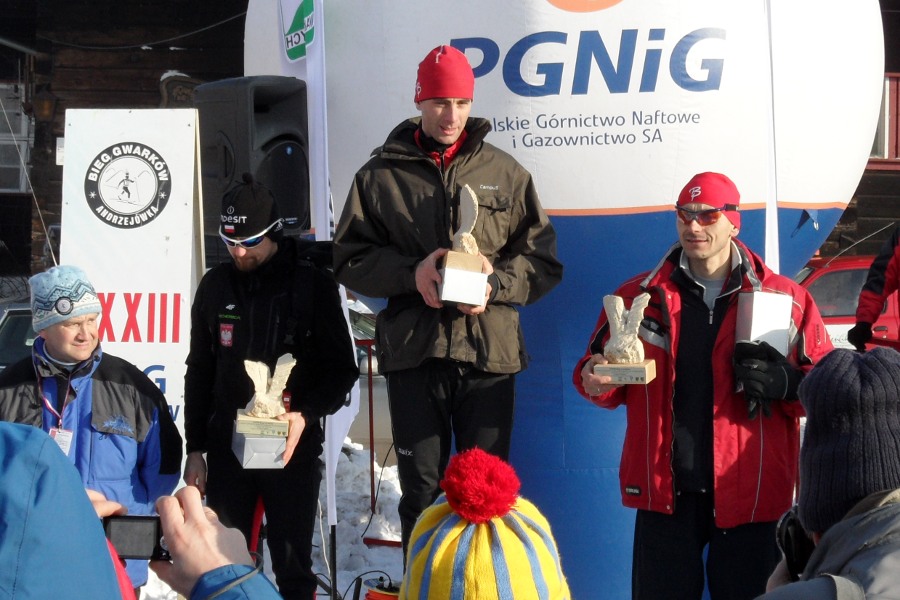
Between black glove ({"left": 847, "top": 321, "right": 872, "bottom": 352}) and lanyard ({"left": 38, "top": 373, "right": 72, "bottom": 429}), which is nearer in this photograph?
lanyard ({"left": 38, "top": 373, "right": 72, "bottom": 429})

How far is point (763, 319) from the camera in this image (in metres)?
3.29

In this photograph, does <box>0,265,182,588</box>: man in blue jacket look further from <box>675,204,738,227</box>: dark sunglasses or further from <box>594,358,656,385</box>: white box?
<box>675,204,738,227</box>: dark sunglasses

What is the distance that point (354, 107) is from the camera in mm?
4617

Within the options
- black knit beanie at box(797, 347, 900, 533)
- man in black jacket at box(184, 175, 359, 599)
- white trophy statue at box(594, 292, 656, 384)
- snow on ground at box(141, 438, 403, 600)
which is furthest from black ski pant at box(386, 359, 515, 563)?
black knit beanie at box(797, 347, 900, 533)

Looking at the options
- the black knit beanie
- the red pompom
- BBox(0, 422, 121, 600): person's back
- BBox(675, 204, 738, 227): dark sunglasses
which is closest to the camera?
BBox(0, 422, 121, 600): person's back

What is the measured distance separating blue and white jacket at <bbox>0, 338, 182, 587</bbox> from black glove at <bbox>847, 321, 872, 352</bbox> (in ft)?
11.5

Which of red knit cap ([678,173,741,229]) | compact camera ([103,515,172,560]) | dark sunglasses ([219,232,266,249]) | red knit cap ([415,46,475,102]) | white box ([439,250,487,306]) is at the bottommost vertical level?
compact camera ([103,515,172,560])

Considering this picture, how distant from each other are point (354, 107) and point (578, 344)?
1333 millimetres

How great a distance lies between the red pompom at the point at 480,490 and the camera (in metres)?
1.98

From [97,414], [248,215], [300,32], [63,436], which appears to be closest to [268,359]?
[248,215]

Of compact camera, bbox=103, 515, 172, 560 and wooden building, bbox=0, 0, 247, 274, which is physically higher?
wooden building, bbox=0, 0, 247, 274

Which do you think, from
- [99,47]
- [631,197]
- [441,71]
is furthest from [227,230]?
[99,47]

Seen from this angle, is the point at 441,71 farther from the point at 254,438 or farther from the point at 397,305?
the point at 254,438

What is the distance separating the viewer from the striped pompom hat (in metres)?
1.87
